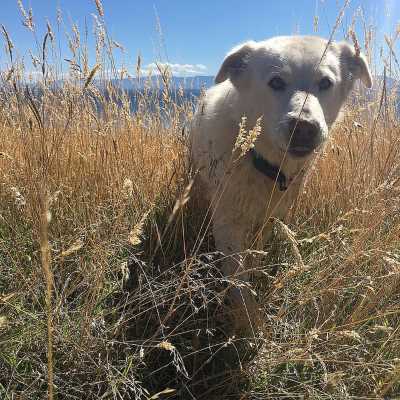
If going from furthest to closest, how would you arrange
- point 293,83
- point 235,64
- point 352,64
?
point 352,64, point 235,64, point 293,83

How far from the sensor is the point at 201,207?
7.77ft

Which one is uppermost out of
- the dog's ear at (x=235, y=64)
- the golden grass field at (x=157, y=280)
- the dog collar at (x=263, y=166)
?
the dog's ear at (x=235, y=64)

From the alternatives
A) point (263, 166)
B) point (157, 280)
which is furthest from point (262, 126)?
point (157, 280)


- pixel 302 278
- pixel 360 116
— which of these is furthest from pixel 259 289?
pixel 360 116

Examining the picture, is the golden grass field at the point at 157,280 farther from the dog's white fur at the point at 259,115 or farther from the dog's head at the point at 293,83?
the dog's head at the point at 293,83

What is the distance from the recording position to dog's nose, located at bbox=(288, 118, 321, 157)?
5.92ft

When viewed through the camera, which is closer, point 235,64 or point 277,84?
point 277,84

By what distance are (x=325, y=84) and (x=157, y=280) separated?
129 cm

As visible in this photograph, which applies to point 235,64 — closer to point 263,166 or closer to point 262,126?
point 262,126

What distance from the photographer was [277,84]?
2092 millimetres

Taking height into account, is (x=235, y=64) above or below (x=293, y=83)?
above

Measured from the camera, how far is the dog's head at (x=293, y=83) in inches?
73.5

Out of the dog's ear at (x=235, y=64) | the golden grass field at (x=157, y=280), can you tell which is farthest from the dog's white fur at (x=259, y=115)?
the golden grass field at (x=157, y=280)

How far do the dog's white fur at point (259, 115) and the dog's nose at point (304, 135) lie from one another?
48 millimetres
